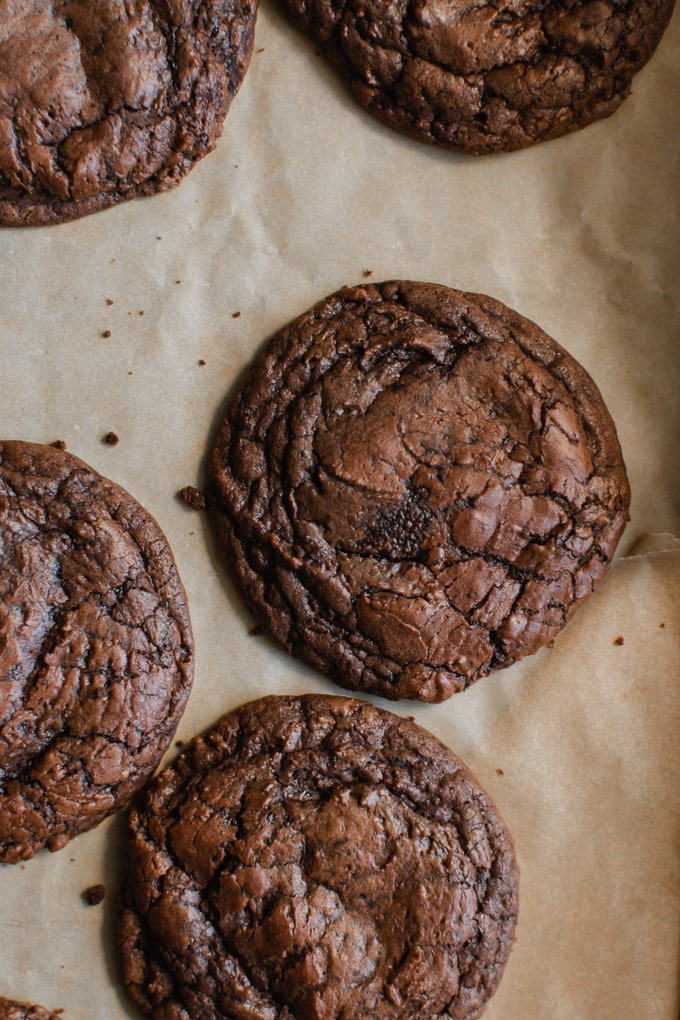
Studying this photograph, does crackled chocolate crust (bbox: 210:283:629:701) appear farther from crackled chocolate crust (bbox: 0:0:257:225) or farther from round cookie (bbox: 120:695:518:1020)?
crackled chocolate crust (bbox: 0:0:257:225)

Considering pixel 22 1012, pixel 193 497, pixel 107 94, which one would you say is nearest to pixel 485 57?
pixel 107 94

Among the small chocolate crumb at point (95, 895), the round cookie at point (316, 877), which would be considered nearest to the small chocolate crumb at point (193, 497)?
the round cookie at point (316, 877)

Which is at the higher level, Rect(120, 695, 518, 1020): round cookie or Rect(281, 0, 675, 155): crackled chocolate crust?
Rect(281, 0, 675, 155): crackled chocolate crust

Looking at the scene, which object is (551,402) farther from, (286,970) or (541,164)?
(286,970)

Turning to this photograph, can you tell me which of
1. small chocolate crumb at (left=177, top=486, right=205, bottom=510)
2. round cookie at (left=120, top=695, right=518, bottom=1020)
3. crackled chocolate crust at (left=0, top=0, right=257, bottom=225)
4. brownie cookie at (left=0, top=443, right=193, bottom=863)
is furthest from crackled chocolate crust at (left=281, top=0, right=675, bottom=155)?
round cookie at (left=120, top=695, right=518, bottom=1020)

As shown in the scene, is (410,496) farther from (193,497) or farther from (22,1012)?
(22,1012)
